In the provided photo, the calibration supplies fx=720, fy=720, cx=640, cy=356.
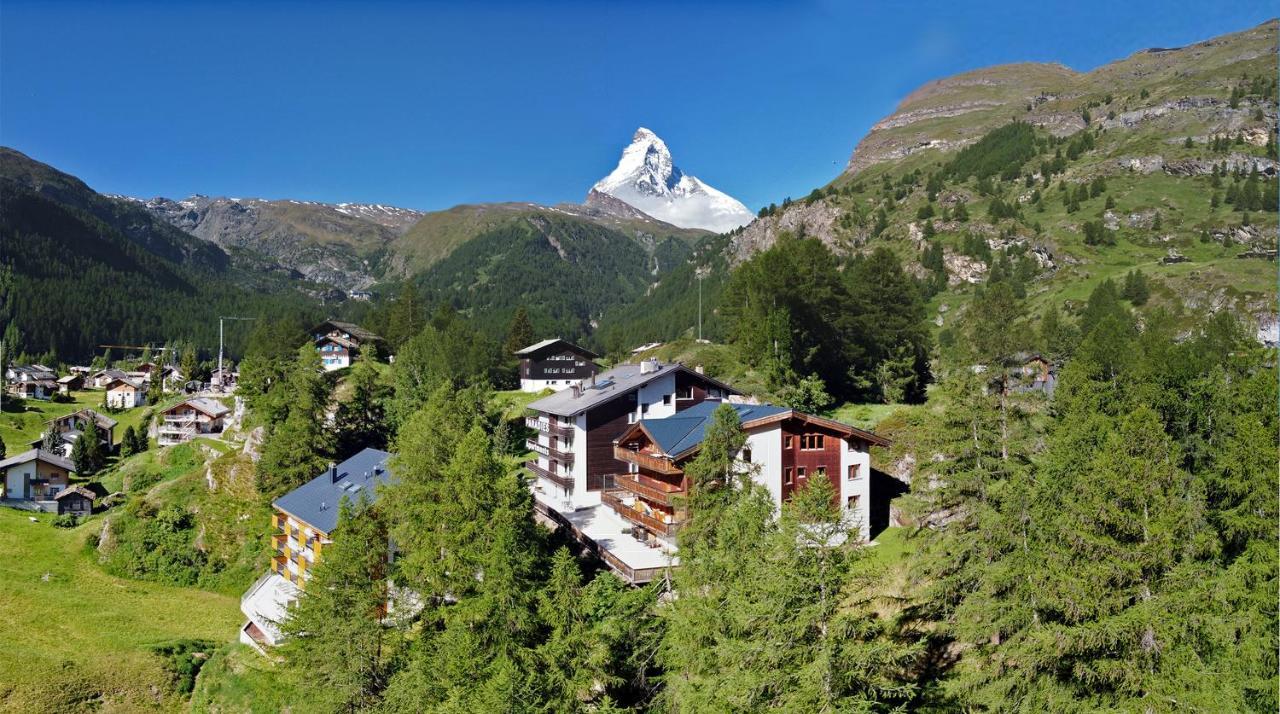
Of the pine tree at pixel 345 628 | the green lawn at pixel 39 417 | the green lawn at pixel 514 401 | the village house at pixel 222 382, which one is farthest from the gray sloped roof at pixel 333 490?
the village house at pixel 222 382

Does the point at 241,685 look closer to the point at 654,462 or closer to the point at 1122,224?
the point at 654,462

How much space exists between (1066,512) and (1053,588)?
2343mm

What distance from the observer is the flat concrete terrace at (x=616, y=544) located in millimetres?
36125

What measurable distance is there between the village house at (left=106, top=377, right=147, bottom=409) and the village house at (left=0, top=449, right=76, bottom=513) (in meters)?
58.8

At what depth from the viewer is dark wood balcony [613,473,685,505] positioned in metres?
41.5

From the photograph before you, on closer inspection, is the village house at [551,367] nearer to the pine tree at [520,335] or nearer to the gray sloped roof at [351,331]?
the pine tree at [520,335]

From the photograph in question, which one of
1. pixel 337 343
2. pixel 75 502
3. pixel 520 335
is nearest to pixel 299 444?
pixel 75 502

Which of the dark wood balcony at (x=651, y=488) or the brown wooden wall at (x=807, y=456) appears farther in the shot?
the brown wooden wall at (x=807, y=456)

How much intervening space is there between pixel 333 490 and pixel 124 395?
112m

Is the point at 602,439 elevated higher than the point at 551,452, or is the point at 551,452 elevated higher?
the point at 602,439

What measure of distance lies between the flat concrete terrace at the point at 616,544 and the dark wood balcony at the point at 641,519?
990 millimetres

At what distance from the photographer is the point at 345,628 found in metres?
31.9

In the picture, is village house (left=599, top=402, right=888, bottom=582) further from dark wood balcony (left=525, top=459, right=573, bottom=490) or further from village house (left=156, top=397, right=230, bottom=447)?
village house (left=156, top=397, right=230, bottom=447)

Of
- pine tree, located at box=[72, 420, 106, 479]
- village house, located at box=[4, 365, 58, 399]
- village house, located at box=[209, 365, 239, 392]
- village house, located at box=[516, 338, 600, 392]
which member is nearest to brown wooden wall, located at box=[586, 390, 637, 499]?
village house, located at box=[516, 338, 600, 392]
